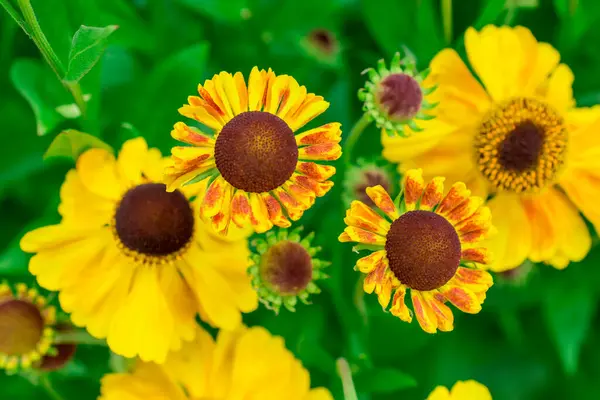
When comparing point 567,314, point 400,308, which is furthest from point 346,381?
point 567,314

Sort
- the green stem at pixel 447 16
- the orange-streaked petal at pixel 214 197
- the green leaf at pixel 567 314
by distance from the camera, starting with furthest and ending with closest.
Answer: the green leaf at pixel 567 314
the green stem at pixel 447 16
the orange-streaked petal at pixel 214 197

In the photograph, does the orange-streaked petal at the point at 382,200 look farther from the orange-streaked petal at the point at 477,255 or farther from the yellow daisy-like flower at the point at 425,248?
the orange-streaked petal at the point at 477,255

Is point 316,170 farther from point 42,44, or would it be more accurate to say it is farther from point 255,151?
point 42,44

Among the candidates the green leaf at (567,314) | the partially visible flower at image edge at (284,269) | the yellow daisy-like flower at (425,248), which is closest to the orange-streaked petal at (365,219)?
the yellow daisy-like flower at (425,248)

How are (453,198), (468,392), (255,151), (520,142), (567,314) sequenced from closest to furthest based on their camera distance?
(255,151)
(453,198)
(468,392)
(520,142)
(567,314)

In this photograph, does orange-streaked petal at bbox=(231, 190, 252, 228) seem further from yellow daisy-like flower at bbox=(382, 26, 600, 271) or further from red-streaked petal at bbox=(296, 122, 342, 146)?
yellow daisy-like flower at bbox=(382, 26, 600, 271)
